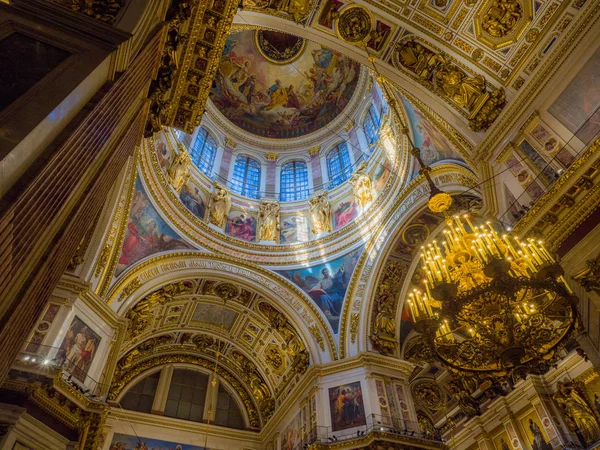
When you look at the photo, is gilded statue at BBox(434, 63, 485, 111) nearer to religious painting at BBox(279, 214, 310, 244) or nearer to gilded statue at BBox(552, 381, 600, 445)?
religious painting at BBox(279, 214, 310, 244)

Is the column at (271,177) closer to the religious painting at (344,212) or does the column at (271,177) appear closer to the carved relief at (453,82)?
the religious painting at (344,212)

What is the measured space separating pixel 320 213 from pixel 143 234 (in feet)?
24.8

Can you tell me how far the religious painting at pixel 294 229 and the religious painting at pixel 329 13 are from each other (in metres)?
9.16

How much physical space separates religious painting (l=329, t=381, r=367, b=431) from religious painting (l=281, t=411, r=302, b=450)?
71.9 inches

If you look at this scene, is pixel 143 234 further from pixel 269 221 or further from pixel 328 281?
pixel 328 281

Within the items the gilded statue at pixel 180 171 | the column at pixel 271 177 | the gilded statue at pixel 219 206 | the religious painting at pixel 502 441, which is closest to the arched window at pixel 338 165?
the column at pixel 271 177

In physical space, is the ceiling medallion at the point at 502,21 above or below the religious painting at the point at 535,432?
above

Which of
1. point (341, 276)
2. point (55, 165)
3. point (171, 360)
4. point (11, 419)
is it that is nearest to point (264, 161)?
point (341, 276)

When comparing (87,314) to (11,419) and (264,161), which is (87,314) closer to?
(11,419)

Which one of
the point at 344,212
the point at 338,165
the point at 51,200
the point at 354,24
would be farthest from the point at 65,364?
the point at 338,165

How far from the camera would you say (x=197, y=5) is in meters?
7.41

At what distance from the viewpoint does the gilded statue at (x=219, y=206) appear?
16.9m

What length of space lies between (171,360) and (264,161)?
1043 cm

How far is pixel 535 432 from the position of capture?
44.4ft
